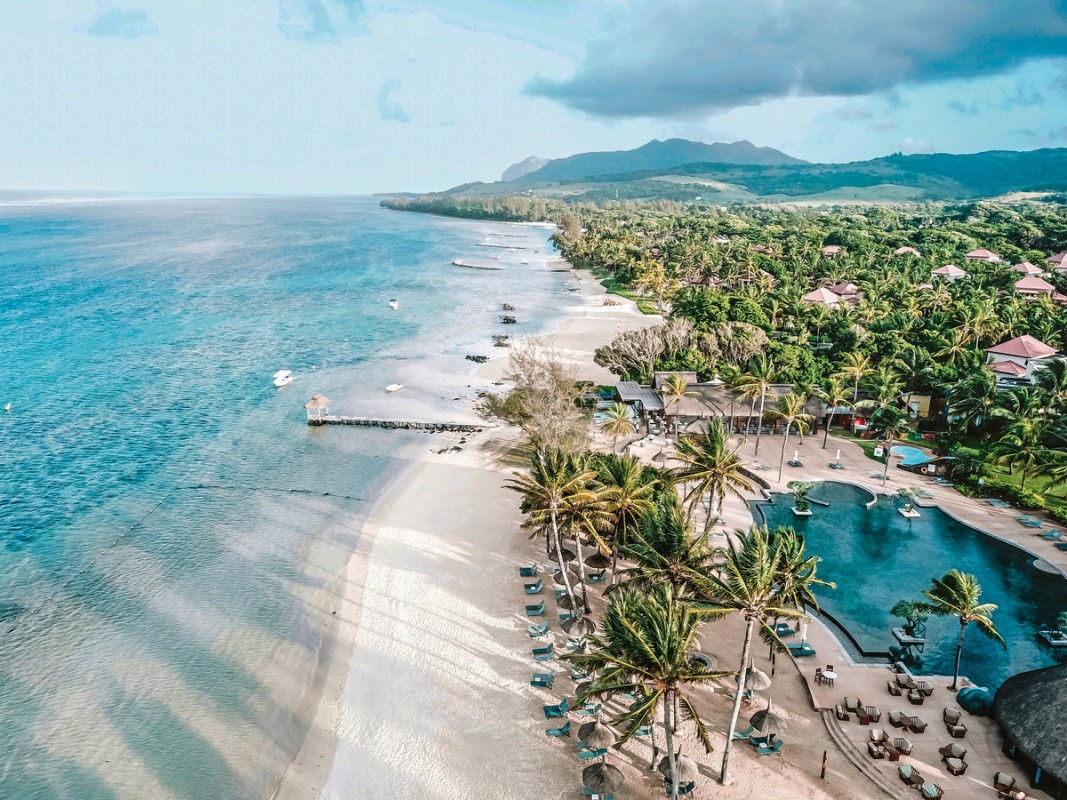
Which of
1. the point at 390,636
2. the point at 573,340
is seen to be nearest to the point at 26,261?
the point at 573,340

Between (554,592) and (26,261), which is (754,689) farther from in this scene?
(26,261)

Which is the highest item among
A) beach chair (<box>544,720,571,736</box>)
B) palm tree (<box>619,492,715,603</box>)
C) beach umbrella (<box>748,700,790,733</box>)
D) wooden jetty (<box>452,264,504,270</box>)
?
palm tree (<box>619,492,715,603</box>)

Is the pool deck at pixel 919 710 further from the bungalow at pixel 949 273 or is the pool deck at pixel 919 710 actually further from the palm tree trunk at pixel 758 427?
the bungalow at pixel 949 273

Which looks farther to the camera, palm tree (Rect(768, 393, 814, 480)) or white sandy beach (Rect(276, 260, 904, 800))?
palm tree (Rect(768, 393, 814, 480))

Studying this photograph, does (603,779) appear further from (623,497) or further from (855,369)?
(855,369)

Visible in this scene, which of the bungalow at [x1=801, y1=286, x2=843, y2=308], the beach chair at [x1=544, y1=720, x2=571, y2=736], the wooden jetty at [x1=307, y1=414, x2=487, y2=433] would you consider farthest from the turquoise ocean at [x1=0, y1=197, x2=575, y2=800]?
the bungalow at [x1=801, y1=286, x2=843, y2=308]

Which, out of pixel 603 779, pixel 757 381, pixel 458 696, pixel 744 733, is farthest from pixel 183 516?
pixel 757 381

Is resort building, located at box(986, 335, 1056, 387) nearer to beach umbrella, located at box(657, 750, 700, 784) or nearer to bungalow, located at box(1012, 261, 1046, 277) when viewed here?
bungalow, located at box(1012, 261, 1046, 277)
